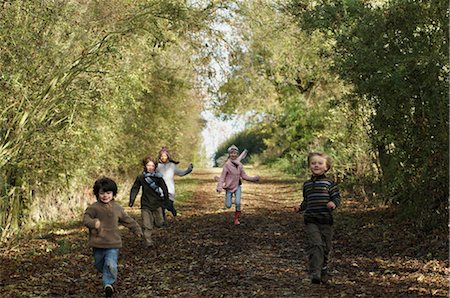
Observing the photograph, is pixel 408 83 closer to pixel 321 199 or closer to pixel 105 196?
pixel 321 199

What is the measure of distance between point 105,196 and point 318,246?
270 cm

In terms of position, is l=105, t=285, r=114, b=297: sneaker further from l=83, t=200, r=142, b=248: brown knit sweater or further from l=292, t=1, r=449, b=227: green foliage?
l=292, t=1, r=449, b=227: green foliage

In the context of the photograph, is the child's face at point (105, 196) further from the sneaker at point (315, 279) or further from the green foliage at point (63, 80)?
the green foliage at point (63, 80)

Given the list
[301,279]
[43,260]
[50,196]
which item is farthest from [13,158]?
[301,279]

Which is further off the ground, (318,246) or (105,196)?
(105,196)

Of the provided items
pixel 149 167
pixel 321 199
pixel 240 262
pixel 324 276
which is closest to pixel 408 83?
pixel 321 199

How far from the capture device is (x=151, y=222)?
10.8 metres

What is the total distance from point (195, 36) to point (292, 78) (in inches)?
635

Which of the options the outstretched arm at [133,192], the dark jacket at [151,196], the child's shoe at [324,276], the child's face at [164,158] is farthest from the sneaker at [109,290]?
the child's face at [164,158]

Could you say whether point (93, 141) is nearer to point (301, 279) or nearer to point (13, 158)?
point (13, 158)

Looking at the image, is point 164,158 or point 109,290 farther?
point 164,158

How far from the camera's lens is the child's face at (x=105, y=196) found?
719cm

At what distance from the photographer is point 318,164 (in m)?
7.65

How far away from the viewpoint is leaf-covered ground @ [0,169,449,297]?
7.30 meters
